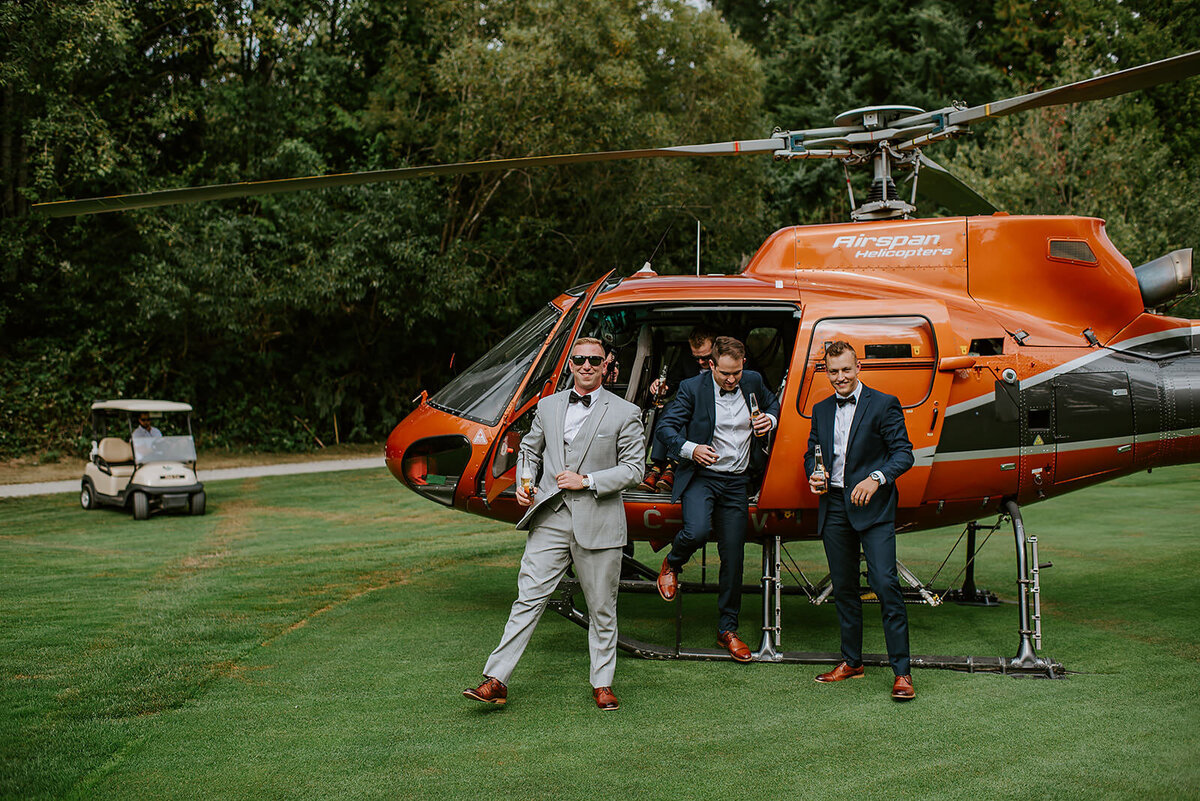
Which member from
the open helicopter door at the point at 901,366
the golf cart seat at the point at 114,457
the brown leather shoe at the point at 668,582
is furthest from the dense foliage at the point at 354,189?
the brown leather shoe at the point at 668,582

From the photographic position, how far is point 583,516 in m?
4.67

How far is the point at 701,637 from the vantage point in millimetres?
6277

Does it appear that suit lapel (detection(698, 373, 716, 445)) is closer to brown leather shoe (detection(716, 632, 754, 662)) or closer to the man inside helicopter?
the man inside helicopter

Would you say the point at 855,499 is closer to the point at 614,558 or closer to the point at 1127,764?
the point at 614,558

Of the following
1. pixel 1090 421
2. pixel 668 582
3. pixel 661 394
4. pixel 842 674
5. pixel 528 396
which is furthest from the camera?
pixel 661 394

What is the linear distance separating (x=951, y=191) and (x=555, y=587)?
429cm

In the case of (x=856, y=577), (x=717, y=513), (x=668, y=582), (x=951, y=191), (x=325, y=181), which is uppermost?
(x=951, y=191)

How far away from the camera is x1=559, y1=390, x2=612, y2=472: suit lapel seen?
4.75 metres

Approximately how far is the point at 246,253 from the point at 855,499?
679 inches

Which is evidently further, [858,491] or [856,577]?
[856,577]

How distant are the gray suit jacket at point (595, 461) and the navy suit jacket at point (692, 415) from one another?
634mm

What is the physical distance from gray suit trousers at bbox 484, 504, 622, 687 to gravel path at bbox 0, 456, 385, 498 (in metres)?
12.5

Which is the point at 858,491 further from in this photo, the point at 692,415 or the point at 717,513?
the point at 692,415

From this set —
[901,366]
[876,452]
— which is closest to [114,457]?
[901,366]
